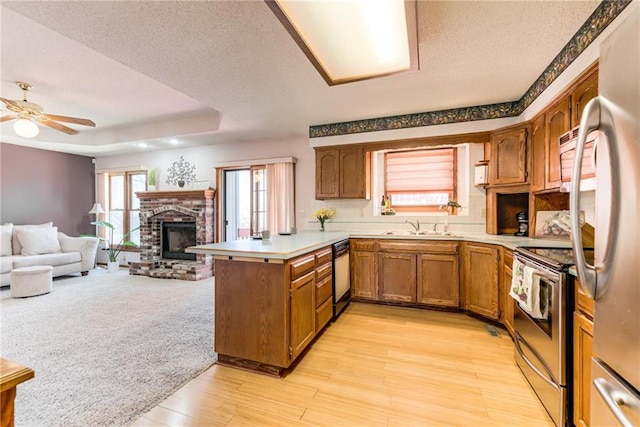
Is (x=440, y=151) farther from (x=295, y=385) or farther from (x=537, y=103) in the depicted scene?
(x=295, y=385)

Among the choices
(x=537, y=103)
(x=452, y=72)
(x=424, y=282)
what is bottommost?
(x=424, y=282)

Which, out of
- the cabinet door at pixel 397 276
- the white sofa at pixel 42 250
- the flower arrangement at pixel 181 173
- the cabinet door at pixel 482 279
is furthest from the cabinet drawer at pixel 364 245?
the white sofa at pixel 42 250

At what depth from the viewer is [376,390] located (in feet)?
6.32

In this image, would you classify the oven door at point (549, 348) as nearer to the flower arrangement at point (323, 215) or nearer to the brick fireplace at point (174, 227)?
the flower arrangement at point (323, 215)

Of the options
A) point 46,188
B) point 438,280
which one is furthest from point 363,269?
point 46,188

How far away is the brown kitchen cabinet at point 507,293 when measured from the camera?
2.65m

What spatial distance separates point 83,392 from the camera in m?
1.87

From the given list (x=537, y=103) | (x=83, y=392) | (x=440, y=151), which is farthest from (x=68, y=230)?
(x=537, y=103)

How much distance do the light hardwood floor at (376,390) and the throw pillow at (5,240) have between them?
16.5ft

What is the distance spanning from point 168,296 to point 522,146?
5000mm

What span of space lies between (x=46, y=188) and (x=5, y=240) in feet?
4.91

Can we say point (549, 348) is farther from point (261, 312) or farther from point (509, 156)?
point (509, 156)

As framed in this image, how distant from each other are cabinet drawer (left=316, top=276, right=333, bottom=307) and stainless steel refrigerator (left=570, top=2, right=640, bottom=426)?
1966 millimetres

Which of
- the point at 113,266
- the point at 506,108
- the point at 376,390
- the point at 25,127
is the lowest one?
the point at 376,390
